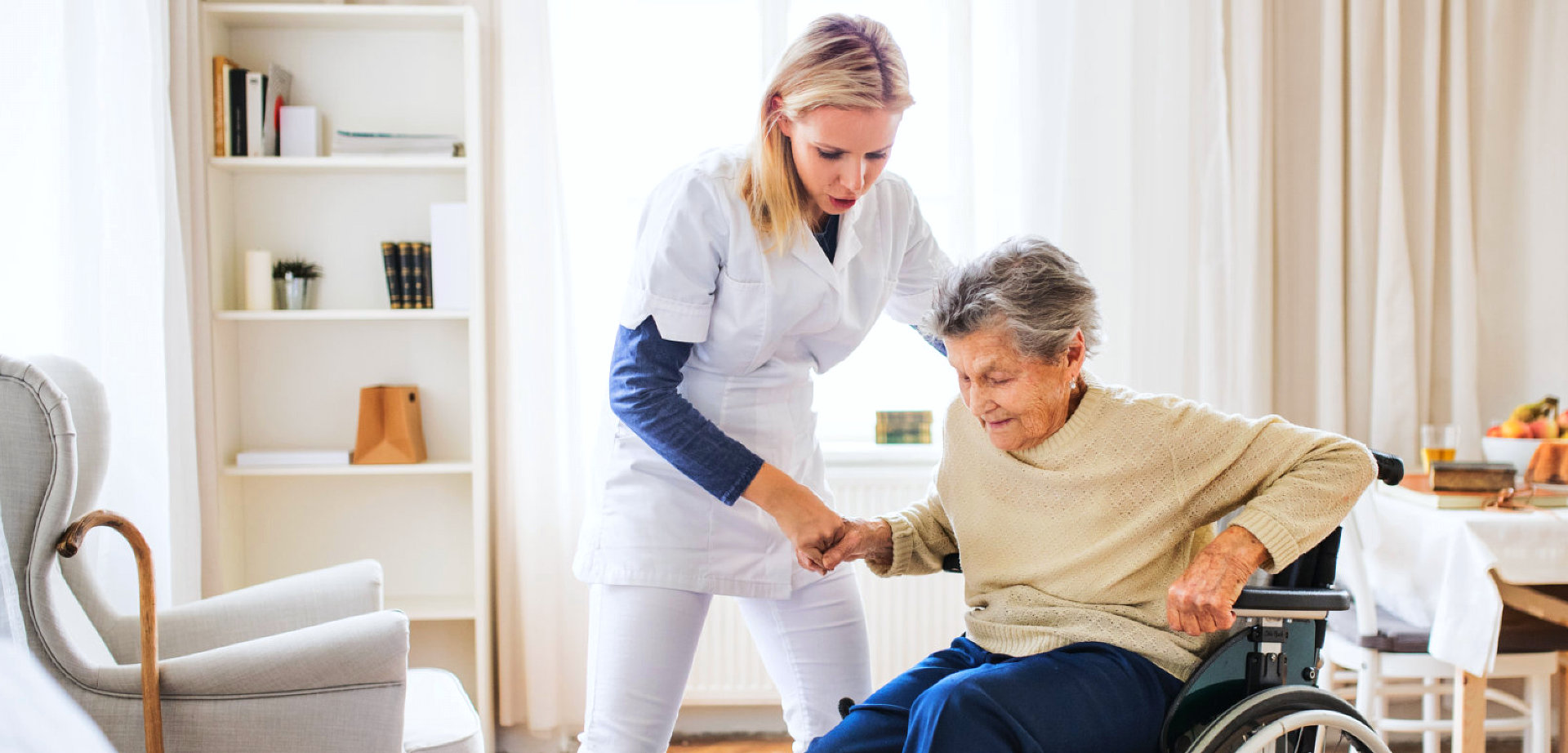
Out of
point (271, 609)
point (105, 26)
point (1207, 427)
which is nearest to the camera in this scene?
point (1207, 427)

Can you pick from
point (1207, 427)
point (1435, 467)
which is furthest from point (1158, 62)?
point (1207, 427)

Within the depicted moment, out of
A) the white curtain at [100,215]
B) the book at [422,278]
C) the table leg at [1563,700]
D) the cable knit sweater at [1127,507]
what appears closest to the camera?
the cable knit sweater at [1127,507]

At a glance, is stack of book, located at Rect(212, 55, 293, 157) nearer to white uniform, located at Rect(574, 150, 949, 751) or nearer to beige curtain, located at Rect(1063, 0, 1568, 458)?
white uniform, located at Rect(574, 150, 949, 751)

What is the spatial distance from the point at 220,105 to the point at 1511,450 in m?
3.14

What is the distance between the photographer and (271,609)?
6.15ft

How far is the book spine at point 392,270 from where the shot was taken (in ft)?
8.80

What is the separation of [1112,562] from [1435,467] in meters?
1.32

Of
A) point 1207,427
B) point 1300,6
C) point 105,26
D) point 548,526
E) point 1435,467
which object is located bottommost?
point 548,526

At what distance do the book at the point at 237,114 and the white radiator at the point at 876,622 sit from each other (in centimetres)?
165

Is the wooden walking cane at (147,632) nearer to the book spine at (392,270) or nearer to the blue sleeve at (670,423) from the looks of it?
the blue sleeve at (670,423)

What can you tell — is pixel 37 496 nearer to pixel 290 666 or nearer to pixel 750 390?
pixel 290 666

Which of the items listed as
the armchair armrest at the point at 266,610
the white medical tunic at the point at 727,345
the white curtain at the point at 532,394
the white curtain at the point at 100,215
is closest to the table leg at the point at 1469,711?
the white medical tunic at the point at 727,345

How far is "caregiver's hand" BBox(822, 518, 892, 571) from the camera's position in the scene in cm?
141

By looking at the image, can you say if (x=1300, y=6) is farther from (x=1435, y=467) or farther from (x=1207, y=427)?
(x=1207, y=427)
